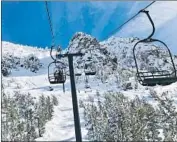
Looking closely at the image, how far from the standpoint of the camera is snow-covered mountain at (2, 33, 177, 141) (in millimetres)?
56022

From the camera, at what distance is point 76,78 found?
100500 millimetres

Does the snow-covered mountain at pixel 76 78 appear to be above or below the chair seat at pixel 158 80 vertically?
above

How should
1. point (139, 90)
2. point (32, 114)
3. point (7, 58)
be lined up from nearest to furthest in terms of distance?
point (32, 114)
point (139, 90)
point (7, 58)

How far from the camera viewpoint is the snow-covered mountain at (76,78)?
184 ft

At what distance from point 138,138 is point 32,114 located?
13112 mm

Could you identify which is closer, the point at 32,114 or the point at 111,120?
the point at 111,120

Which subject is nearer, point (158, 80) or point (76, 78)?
point (158, 80)

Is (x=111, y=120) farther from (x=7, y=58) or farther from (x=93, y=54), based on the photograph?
(x=7, y=58)

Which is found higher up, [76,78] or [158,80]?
[76,78]

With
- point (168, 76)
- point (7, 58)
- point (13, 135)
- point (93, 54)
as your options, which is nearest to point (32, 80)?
point (93, 54)

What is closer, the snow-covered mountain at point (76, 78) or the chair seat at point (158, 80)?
the chair seat at point (158, 80)

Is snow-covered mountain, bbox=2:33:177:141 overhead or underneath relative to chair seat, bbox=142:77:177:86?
overhead

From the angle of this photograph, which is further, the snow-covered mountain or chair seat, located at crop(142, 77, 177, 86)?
the snow-covered mountain

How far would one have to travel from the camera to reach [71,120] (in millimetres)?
58312
